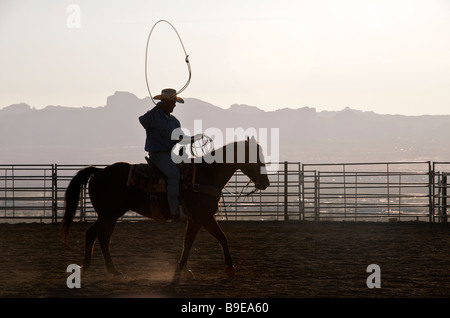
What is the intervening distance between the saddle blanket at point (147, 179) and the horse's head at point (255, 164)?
40.0 inches

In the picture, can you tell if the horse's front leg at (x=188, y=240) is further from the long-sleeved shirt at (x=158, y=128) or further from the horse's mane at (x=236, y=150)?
the long-sleeved shirt at (x=158, y=128)

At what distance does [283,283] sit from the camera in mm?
7711

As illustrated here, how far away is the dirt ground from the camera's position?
7.30 m

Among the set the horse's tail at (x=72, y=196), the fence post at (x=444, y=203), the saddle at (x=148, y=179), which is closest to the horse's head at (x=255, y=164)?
the saddle at (x=148, y=179)

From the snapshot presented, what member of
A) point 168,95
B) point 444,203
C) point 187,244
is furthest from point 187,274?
point 444,203

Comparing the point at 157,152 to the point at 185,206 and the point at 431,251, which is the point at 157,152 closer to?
the point at 185,206

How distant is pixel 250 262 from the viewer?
9539 millimetres

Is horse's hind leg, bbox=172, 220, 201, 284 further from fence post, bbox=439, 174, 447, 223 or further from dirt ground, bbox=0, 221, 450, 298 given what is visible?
fence post, bbox=439, 174, 447, 223

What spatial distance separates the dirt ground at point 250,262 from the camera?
24.0 feet

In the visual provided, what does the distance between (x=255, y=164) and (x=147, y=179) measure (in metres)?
1.34

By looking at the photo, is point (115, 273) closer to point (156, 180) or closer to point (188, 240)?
point (188, 240)

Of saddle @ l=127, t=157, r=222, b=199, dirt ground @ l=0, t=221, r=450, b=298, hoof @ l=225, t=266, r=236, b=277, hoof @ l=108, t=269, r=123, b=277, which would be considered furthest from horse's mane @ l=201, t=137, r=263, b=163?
hoof @ l=108, t=269, r=123, b=277
